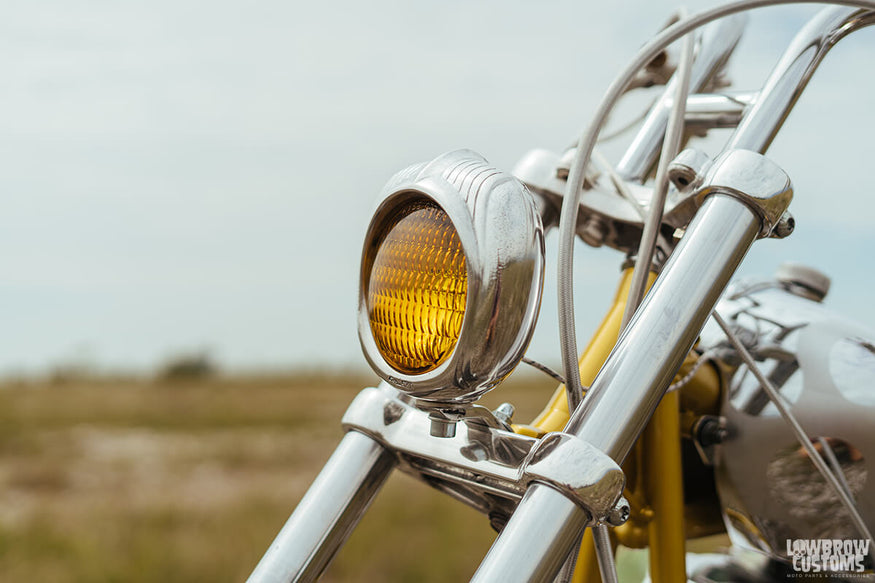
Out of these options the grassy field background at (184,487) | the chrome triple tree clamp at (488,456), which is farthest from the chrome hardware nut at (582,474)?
the grassy field background at (184,487)

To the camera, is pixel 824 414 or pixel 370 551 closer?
pixel 824 414

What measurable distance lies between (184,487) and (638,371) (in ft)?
10.3

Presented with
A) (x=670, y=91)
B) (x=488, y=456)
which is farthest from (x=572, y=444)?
(x=670, y=91)

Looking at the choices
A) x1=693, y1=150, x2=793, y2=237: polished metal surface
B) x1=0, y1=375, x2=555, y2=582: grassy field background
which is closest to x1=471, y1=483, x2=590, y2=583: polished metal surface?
x1=693, y1=150, x2=793, y2=237: polished metal surface

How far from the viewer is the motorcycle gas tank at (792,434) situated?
2.46ft

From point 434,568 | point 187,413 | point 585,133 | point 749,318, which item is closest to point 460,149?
point 585,133

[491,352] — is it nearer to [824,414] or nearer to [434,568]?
[824,414]

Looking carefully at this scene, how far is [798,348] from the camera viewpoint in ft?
2.57

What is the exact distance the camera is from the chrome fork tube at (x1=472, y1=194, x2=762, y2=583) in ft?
1.41

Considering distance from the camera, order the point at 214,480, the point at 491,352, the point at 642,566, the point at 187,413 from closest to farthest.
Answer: the point at 491,352 < the point at 642,566 < the point at 214,480 < the point at 187,413

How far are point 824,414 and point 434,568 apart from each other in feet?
6.51

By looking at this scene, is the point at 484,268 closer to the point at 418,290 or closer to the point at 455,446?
the point at 418,290

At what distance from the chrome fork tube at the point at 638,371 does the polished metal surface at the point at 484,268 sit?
6 cm

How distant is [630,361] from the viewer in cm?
47
